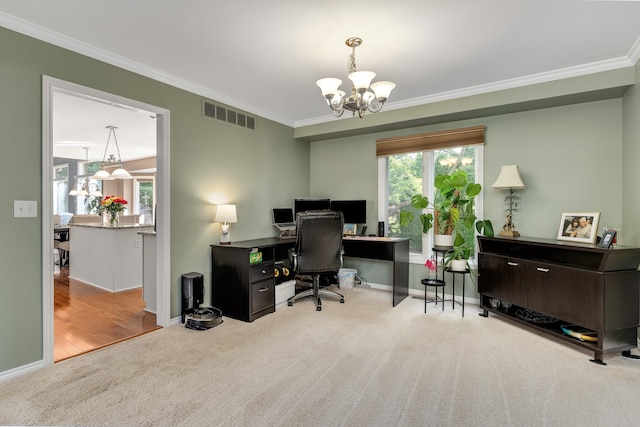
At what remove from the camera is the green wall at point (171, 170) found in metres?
2.23

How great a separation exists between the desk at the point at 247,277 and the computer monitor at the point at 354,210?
2.17ft

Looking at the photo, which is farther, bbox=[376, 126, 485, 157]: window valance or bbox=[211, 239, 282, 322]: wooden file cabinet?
bbox=[376, 126, 485, 157]: window valance

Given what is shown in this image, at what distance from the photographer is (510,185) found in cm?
341

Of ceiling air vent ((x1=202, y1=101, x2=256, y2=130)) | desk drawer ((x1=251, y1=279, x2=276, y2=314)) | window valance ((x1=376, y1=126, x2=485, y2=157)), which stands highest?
ceiling air vent ((x1=202, y1=101, x2=256, y2=130))

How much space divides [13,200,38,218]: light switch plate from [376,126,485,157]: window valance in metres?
3.88

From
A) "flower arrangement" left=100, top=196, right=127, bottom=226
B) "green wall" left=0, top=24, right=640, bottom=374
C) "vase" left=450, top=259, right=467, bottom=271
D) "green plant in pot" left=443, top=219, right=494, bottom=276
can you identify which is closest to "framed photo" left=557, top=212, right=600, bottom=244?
"green wall" left=0, top=24, right=640, bottom=374

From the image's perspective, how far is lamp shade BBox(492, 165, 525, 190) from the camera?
3.40 metres

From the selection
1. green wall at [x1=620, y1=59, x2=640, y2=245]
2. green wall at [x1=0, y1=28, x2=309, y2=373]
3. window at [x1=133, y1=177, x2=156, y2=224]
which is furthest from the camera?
window at [x1=133, y1=177, x2=156, y2=224]

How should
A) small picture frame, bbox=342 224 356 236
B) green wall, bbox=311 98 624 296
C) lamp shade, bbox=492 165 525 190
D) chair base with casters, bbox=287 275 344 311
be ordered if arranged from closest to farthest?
green wall, bbox=311 98 624 296
lamp shade, bbox=492 165 525 190
chair base with casters, bbox=287 275 344 311
small picture frame, bbox=342 224 356 236

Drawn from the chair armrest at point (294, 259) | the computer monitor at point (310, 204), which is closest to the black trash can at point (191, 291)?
the chair armrest at point (294, 259)

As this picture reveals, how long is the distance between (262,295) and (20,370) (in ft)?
6.46

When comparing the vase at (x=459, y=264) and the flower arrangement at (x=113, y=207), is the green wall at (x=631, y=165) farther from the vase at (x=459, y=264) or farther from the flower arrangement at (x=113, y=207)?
the flower arrangement at (x=113, y=207)

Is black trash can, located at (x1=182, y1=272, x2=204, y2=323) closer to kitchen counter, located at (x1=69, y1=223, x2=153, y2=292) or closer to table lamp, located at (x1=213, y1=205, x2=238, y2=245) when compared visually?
table lamp, located at (x1=213, y1=205, x2=238, y2=245)

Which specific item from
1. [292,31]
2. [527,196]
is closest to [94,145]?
[292,31]
